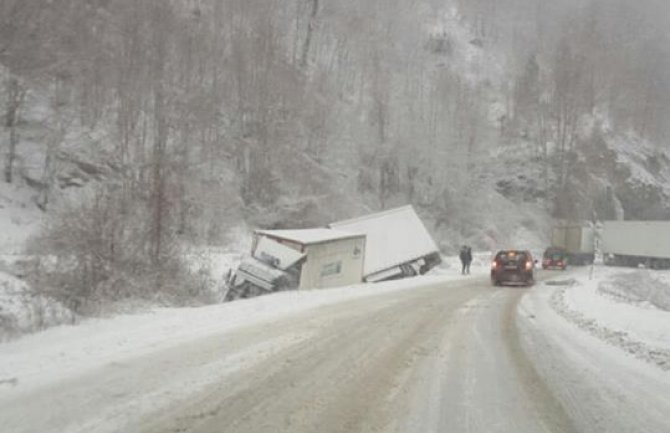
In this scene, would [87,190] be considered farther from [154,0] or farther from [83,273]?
[83,273]

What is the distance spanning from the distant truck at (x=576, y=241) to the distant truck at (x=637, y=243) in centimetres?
174

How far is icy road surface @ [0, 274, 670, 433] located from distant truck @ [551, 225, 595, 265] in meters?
51.1

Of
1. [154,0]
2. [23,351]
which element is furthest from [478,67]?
[23,351]

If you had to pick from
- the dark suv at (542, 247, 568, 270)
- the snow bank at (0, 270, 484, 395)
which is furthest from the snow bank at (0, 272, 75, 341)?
the dark suv at (542, 247, 568, 270)

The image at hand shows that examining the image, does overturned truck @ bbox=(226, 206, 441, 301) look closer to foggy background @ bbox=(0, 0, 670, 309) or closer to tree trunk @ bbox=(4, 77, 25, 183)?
foggy background @ bbox=(0, 0, 670, 309)

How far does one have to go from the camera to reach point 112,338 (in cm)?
1159

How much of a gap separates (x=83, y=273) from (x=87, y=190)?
2558 centimetres

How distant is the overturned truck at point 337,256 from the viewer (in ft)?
81.1

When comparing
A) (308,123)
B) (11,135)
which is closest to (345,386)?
(11,135)

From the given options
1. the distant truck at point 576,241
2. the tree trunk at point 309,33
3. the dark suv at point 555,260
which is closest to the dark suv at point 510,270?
the dark suv at point 555,260

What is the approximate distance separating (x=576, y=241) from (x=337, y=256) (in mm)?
40000

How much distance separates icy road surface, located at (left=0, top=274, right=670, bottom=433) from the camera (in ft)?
22.7

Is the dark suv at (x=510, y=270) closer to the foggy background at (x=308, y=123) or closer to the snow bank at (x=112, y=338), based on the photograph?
the foggy background at (x=308, y=123)

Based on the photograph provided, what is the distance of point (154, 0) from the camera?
55406mm
